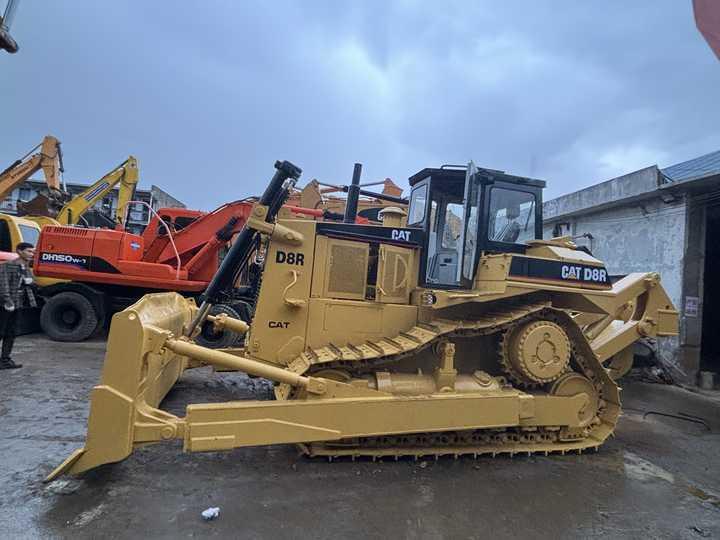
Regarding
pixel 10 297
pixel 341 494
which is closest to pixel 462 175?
pixel 341 494

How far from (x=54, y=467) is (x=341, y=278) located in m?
2.68

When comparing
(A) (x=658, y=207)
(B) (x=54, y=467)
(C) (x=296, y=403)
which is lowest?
(B) (x=54, y=467)

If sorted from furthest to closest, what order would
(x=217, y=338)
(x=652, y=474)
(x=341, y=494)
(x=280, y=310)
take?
1. (x=217, y=338)
2. (x=280, y=310)
3. (x=652, y=474)
4. (x=341, y=494)

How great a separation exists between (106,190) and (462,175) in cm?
1044

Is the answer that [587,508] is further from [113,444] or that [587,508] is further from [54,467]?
[54,467]

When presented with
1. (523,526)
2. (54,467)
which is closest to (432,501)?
(523,526)

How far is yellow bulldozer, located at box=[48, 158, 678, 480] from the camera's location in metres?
3.40

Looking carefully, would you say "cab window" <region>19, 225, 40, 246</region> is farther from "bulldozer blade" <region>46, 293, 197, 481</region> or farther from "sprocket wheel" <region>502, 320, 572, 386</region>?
"sprocket wheel" <region>502, 320, 572, 386</region>

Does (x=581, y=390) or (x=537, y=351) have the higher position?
(x=537, y=351)

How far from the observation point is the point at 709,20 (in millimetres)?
2398

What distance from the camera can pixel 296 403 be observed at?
10.5 ft

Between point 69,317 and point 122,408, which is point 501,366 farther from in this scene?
point 69,317

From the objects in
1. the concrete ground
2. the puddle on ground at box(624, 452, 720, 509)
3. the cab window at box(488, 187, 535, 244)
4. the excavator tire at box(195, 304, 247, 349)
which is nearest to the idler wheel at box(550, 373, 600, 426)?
the concrete ground

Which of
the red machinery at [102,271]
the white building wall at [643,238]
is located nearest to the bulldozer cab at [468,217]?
the red machinery at [102,271]
